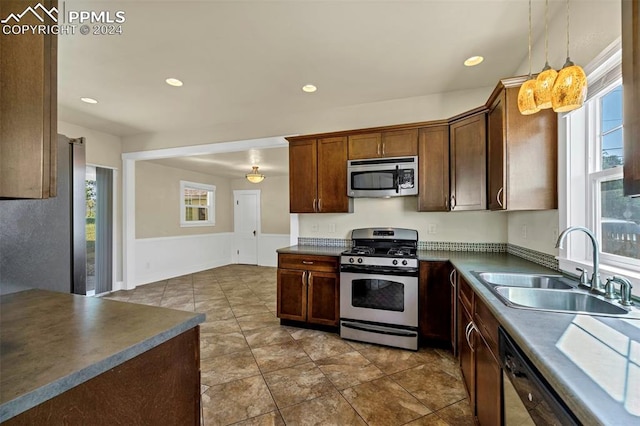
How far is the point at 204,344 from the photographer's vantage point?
2.96 meters

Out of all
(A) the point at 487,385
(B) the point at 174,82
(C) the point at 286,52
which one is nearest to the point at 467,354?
(A) the point at 487,385

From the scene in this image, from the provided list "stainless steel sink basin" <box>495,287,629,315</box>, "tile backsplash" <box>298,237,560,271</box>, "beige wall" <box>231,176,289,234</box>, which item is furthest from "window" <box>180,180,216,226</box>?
"stainless steel sink basin" <box>495,287,629,315</box>

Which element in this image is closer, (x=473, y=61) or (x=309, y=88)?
(x=473, y=61)

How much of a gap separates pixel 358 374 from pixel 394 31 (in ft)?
9.09

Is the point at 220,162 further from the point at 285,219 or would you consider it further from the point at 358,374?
the point at 358,374

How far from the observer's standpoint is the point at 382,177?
318 centimetres

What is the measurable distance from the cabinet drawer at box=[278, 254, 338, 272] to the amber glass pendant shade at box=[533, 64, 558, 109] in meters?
2.18

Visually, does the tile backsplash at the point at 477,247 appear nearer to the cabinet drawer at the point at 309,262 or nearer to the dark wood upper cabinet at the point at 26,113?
the cabinet drawer at the point at 309,262

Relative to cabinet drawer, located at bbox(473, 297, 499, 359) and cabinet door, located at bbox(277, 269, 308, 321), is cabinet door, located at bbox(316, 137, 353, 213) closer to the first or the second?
cabinet door, located at bbox(277, 269, 308, 321)

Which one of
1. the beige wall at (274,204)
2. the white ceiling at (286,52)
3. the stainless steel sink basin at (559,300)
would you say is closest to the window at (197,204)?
the beige wall at (274,204)

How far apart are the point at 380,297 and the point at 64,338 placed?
248 centimetres

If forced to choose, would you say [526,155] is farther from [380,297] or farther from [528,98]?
[380,297]

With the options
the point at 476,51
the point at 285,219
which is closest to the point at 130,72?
the point at 476,51

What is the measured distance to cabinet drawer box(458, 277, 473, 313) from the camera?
184 cm
